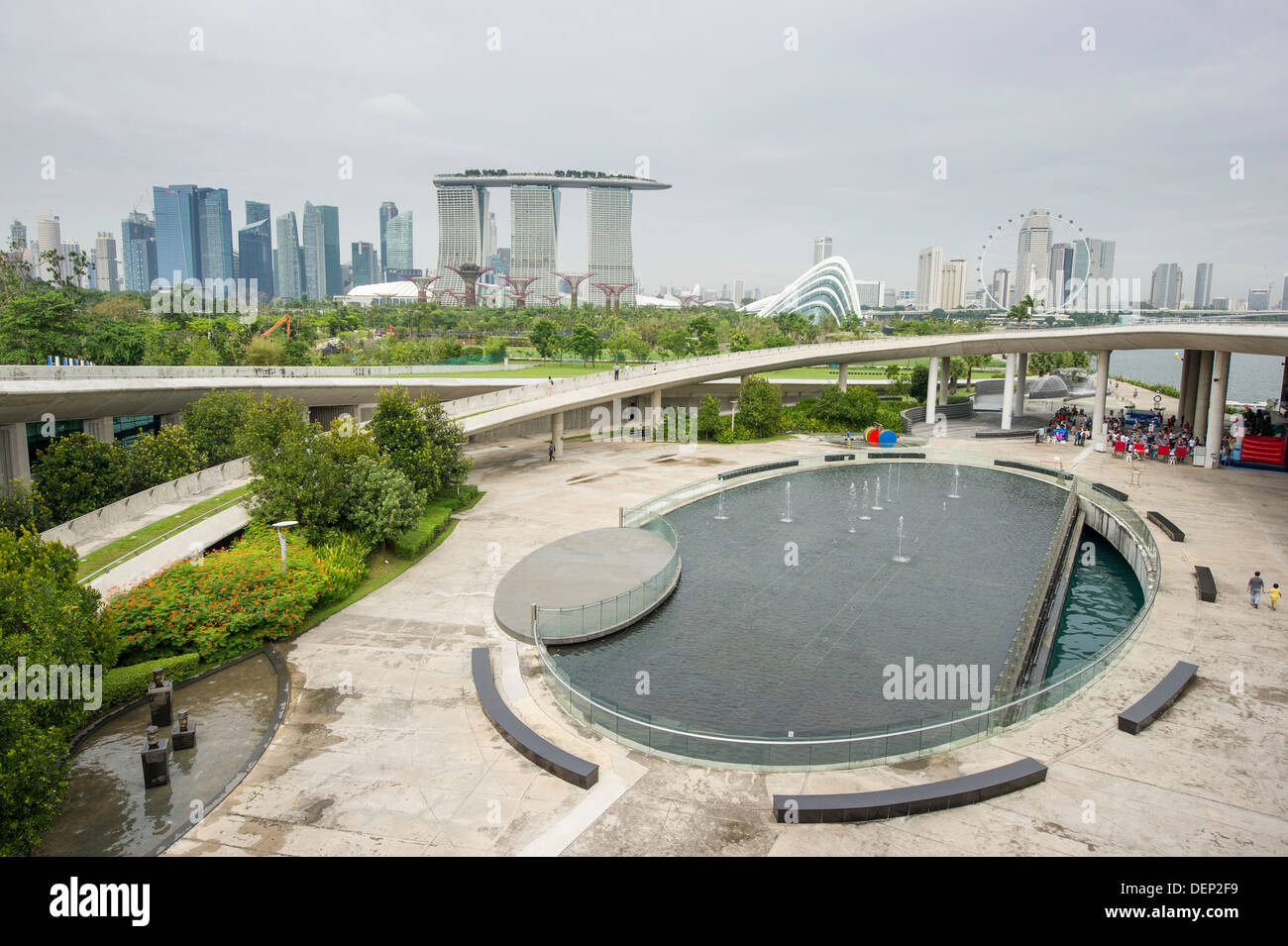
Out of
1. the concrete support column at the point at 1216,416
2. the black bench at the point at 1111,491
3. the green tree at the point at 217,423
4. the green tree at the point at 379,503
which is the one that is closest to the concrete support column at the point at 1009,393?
the concrete support column at the point at 1216,416

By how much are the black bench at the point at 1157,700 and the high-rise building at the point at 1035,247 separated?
2491 inches

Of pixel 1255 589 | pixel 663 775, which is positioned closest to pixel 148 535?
pixel 663 775

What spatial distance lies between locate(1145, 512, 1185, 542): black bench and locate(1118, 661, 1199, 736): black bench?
11175 mm

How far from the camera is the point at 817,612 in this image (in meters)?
21.3

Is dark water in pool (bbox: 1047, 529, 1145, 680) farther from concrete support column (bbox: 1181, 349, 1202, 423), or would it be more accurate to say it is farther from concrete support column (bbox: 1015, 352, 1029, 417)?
concrete support column (bbox: 1015, 352, 1029, 417)

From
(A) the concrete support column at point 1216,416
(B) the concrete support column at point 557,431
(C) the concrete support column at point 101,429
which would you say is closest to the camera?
(C) the concrete support column at point 101,429

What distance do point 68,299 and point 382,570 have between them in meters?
40.0

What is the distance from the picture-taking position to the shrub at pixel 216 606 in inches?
669

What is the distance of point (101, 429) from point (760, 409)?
116 feet

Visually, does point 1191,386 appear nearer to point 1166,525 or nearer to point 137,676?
point 1166,525

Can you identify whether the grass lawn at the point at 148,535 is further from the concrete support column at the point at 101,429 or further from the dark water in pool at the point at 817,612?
the dark water in pool at the point at 817,612

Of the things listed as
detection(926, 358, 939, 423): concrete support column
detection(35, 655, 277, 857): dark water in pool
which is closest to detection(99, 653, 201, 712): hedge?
detection(35, 655, 277, 857): dark water in pool
